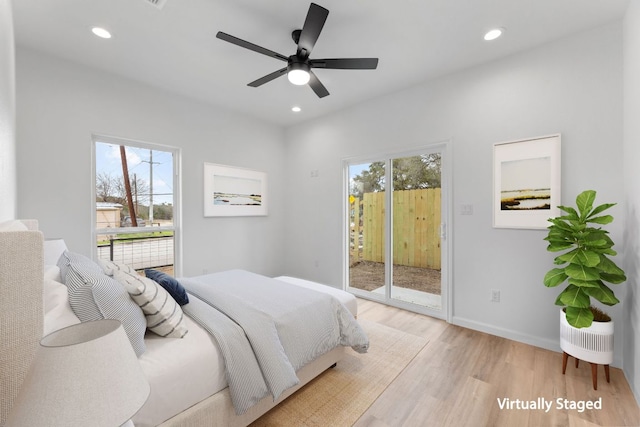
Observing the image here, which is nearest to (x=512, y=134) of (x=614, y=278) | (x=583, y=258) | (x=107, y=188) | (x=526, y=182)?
(x=526, y=182)

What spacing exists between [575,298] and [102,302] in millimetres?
3021

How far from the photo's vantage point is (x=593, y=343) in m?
2.01

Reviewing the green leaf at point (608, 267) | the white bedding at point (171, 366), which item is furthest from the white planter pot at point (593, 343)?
the white bedding at point (171, 366)

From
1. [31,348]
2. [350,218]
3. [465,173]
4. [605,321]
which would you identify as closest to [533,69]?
[465,173]

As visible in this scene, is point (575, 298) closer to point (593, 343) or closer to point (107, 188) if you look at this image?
point (593, 343)

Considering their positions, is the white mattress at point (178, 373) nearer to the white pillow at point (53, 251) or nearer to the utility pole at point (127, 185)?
the white pillow at point (53, 251)

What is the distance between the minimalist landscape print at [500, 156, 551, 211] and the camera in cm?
258

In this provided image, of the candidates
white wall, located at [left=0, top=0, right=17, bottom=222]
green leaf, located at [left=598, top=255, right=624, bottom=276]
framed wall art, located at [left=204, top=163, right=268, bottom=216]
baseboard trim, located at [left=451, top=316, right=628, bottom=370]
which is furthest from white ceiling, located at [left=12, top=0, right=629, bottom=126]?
baseboard trim, located at [left=451, top=316, right=628, bottom=370]

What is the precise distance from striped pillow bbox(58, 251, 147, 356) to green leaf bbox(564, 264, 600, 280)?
2.83m

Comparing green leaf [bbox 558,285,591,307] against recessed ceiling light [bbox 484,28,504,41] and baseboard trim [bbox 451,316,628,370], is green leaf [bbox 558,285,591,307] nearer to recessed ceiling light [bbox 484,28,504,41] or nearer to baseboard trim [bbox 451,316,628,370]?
baseboard trim [bbox 451,316,628,370]

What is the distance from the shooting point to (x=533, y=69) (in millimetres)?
2631

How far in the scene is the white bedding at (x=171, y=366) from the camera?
3.92 feet

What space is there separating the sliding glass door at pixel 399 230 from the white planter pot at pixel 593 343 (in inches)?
48.8

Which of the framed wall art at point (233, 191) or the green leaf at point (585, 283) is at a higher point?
the framed wall art at point (233, 191)
